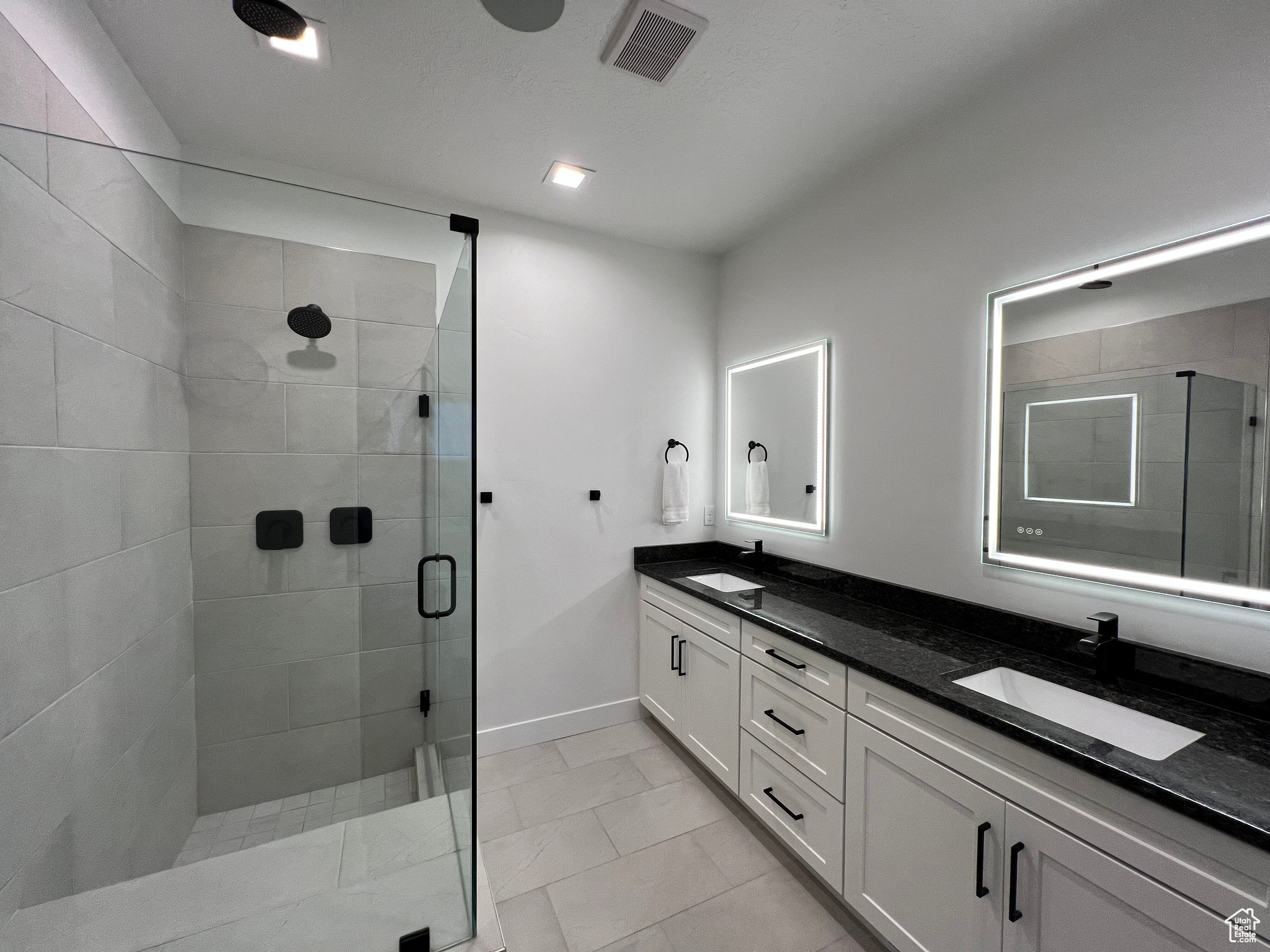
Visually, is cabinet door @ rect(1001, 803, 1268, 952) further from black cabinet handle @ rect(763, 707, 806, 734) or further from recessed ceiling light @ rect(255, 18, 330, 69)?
recessed ceiling light @ rect(255, 18, 330, 69)

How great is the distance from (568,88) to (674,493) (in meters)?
1.91

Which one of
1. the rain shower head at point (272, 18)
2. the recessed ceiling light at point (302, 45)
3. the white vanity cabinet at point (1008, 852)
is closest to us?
the white vanity cabinet at point (1008, 852)

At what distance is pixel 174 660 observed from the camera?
1278mm

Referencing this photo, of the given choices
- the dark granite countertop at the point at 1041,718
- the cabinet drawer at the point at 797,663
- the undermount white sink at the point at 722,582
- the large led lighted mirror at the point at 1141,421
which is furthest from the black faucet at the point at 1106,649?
the undermount white sink at the point at 722,582

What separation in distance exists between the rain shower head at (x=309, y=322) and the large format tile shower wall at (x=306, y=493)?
0.07ft

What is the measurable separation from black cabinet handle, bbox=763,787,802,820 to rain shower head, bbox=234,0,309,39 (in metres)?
2.87

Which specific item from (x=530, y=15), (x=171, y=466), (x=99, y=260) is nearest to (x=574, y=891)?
(x=171, y=466)

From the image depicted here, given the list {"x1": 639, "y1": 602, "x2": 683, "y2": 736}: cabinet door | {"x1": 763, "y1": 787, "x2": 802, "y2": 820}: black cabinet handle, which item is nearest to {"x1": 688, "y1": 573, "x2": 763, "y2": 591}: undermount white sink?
{"x1": 639, "y1": 602, "x2": 683, "y2": 736}: cabinet door

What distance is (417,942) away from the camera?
129cm

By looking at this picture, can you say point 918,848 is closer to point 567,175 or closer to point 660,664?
point 660,664

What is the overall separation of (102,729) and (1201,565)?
269 cm

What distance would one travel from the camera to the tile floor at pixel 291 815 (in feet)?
4.06

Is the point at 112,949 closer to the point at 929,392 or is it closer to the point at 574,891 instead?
the point at 574,891

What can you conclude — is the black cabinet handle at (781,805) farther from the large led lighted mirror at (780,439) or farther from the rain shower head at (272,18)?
the rain shower head at (272,18)
